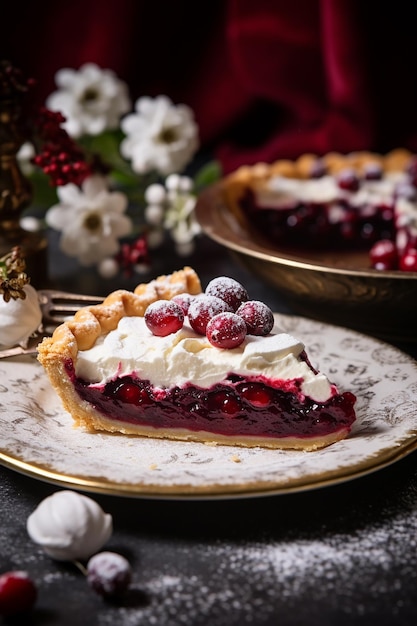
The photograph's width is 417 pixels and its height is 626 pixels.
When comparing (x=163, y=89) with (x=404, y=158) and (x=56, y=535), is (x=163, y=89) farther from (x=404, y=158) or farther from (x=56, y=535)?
(x=56, y=535)

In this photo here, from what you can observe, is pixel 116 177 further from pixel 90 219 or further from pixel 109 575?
pixel 109 575

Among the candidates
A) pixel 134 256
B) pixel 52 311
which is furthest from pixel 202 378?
pixel 134 256

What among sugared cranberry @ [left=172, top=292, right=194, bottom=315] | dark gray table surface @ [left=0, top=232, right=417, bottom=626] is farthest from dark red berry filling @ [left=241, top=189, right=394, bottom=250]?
dark gray table surface @ [left=0, top=232, right=417, bottom=626]

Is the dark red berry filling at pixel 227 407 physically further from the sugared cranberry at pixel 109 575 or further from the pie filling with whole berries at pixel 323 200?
the pie filling with whole berries at pixel 323 200

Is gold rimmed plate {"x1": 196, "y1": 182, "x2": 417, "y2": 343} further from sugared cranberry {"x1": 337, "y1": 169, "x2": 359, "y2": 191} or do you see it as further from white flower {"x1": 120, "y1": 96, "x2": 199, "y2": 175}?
sugared cranberry {"x1": 337, "y1": 169, "x2": 359, "y2": 191}

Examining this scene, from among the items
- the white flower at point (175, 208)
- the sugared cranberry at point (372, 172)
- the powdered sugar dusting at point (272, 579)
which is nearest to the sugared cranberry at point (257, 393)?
the powdered sugar dusting at point (272, 579)
